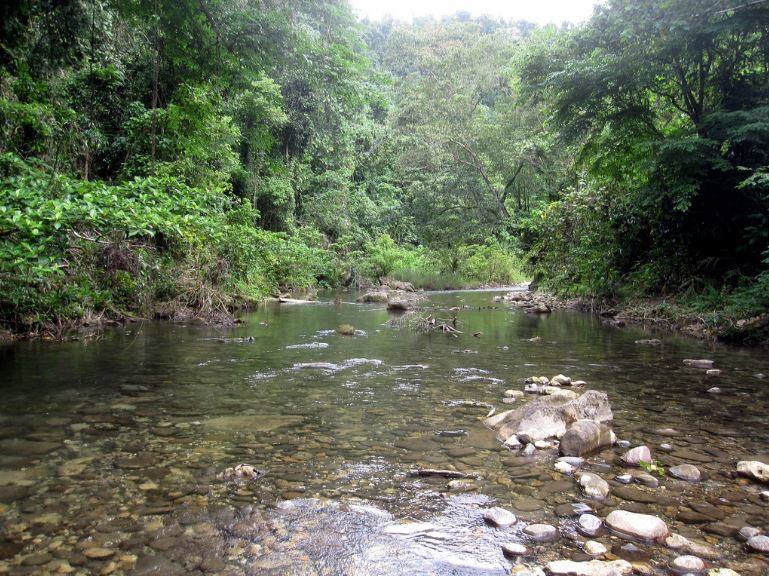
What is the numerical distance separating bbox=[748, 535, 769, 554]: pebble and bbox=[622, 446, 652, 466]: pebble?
32.9 inches

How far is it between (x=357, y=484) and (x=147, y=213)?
3833 millimetres

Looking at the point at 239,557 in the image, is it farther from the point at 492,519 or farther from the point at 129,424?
the point at 129,424

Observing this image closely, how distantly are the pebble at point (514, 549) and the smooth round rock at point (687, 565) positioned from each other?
0.52 m

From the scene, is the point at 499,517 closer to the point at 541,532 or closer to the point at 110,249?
the point at 541,532

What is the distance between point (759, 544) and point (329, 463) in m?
2.00

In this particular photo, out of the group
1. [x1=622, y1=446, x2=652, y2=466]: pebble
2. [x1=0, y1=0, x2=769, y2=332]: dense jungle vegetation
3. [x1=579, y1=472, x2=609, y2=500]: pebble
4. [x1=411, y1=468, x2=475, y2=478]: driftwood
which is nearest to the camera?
[x1=579, y1=472, x2=609, y2=500]: pebble

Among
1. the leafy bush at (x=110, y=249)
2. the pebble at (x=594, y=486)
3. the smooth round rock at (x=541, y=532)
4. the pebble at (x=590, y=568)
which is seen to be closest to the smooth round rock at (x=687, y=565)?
the pebble at (x=590, y=568)

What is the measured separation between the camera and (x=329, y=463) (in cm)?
297

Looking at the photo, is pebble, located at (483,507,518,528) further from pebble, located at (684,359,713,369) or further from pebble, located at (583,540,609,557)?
pebble, located at (684,359,713,369)

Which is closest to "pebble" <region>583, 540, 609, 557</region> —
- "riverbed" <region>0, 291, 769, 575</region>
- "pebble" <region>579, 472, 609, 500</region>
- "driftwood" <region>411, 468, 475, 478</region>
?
"riverbed" <region>0, 291, 769, 575</region>

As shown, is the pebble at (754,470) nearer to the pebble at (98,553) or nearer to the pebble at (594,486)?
the pebble at (594,486)

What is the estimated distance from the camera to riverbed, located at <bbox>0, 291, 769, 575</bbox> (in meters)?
2.04

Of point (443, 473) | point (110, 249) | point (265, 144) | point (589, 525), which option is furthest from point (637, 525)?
point (265, 144)

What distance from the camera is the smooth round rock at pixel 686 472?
273 cm
